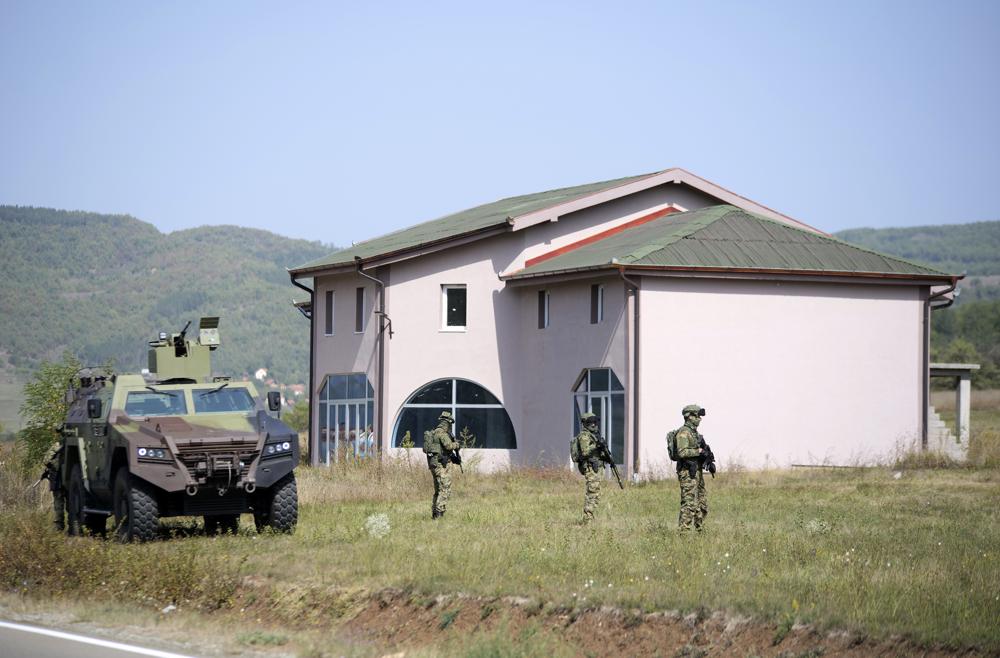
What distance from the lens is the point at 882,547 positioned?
1584 cm

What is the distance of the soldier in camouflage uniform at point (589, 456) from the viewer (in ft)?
61.2

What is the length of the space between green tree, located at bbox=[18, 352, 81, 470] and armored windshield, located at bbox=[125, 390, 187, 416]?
40.1ft

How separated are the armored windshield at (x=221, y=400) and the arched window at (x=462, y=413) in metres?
13.7

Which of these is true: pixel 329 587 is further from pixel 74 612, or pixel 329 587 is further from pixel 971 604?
pixel 971 604

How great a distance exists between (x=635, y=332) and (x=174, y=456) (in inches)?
536

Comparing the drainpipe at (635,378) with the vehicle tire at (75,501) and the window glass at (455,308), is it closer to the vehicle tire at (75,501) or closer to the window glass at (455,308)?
the window glass at (455,308)

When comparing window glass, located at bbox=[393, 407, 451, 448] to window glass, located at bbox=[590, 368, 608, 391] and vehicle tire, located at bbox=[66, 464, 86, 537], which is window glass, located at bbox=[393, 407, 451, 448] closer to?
window glass, located at bbox=[590, 368, 608, 391]

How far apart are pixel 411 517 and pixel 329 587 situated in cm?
640

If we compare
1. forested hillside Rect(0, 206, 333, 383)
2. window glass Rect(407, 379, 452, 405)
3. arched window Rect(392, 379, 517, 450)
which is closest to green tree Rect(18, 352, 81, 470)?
arched window Rect(392, 379, 517, 450)

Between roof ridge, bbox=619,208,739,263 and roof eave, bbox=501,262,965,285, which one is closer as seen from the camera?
roof eave, bbox=501,262,965,285

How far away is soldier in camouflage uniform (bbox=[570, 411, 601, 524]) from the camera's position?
1864 cm

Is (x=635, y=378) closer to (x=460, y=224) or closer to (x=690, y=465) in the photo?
(x=460, y=224)

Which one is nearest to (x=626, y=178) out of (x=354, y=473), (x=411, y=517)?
(x=354, y=473)

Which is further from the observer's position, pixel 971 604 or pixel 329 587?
pixel 329 587
